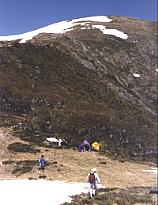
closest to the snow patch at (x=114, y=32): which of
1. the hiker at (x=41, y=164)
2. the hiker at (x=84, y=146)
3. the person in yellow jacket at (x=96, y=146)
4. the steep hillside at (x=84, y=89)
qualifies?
the steep hillside at (x=84, y=89)

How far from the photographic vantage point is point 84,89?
5412 cm

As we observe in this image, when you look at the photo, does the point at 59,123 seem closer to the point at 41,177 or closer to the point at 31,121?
the point at 31,121

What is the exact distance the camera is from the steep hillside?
4144 cm

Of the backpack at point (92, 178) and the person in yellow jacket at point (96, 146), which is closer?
the backpack at point (92, 178)

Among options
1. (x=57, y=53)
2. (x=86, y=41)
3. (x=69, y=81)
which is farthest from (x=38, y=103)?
(x=86, y=41)

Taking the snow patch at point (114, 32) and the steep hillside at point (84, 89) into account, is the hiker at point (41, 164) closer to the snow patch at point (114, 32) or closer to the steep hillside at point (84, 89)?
the steep hillside at point (84, 89)

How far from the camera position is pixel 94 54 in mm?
68125

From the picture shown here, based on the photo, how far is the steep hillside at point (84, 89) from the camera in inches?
1631

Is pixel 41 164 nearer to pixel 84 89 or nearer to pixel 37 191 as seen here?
pixel 37 191

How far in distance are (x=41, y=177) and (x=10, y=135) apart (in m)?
10.6

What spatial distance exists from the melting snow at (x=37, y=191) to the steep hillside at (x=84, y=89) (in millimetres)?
7441

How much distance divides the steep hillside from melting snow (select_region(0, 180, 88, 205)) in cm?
744

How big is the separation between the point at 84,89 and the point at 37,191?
99.0ft

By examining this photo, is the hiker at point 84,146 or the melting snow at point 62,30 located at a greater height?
the melting snow at point 62,30
